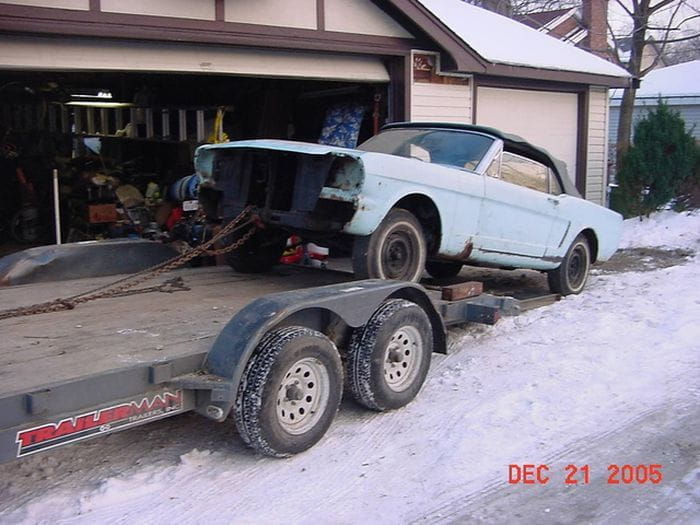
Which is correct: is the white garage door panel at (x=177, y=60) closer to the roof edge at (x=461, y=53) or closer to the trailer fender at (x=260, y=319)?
the roof edge at (x=461, y=53)

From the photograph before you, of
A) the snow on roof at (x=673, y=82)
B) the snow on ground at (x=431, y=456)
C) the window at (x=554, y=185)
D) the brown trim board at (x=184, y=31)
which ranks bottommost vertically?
the snow on ground at (x=431, y=456)

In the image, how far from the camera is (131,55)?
872 centimetres

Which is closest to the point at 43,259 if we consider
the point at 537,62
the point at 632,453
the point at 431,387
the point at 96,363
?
the point at 96,363

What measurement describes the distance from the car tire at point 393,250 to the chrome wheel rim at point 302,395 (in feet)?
5.13

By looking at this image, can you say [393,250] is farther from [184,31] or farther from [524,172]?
[184,31]

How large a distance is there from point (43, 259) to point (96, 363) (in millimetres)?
2892

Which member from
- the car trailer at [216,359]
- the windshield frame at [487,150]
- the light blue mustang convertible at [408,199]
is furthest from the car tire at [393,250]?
the windshield frame at [487,150]

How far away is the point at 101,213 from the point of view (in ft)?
42.3

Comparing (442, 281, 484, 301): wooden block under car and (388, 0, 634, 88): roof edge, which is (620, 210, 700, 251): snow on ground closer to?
(388, 0, 634, 88): roof edge

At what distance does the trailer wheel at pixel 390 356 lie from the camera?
5.09m

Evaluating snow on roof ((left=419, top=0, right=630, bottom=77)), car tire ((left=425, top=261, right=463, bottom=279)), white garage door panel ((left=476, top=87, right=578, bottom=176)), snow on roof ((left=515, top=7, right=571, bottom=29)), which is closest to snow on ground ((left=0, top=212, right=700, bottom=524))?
car tire ((left=425, top=261, right=463, bottom=279))

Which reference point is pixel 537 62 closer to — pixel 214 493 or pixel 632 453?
pixel 632 453

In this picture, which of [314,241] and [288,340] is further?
[314,241]

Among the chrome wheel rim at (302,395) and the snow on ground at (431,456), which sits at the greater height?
the chrome wheel rim at (302,395)
